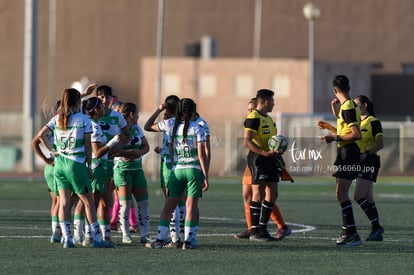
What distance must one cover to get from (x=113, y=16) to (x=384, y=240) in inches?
1917

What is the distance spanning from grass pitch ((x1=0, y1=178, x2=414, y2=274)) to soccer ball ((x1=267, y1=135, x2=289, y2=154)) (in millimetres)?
1372

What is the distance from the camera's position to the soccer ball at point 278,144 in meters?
17.0

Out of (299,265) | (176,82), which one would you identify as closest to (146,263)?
(299,265)

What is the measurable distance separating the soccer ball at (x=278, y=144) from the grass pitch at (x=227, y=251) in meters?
1.37

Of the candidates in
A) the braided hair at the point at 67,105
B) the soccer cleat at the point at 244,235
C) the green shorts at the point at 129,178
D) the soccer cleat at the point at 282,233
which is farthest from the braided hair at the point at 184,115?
the soccer cleat at the point at 282,233

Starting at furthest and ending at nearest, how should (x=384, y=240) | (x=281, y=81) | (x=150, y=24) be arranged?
(x=150, y=24), (x=281, y=81), (x=384, y=240)

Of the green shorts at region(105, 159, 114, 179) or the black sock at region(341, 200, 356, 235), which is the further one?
the green shorts at region(105, 159, 114, 179)

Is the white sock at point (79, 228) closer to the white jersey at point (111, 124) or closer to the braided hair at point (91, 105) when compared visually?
the white jersey at point (111, 124)

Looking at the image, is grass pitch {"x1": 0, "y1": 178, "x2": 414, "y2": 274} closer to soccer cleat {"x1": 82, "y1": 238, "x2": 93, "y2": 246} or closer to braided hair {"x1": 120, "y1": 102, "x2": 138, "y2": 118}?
soccer cleat {"x1": 82, "y1": 238, "x2": 93, "y2": 246}

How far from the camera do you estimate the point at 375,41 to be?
65.4 m

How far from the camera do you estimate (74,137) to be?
1577 cm

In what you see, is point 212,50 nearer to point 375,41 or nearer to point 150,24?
point 150,24

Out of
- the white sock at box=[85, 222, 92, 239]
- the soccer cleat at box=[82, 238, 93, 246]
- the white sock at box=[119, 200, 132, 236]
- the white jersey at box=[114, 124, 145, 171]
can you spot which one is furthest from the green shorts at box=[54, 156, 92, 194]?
the white jersey at box=[114, 124, 145, 171]

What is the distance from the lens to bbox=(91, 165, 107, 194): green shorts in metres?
16.9
